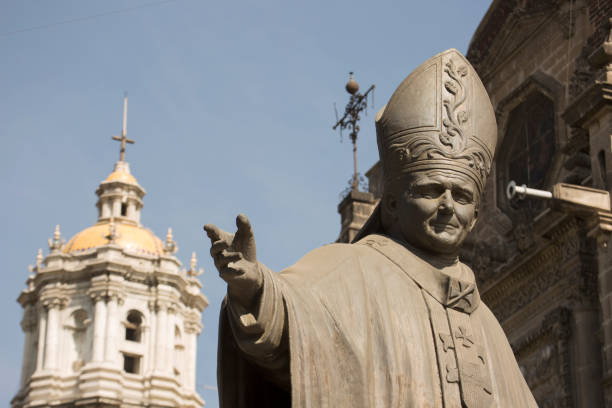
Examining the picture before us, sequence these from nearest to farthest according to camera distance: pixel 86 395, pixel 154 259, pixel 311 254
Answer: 1. pixel 311 254
2. pixel 86 395
3. pixel 154 259

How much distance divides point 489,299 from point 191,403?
Answer: 153ft

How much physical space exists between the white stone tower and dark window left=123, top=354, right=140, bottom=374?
2.0 inches

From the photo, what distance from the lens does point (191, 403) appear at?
6581cm

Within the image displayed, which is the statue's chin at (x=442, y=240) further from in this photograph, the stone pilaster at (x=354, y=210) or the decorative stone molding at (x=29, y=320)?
the decorative stone molding at (x=29, y=320)

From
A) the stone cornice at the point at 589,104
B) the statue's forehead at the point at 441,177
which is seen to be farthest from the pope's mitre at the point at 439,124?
the stone cornice at the point at 589,104

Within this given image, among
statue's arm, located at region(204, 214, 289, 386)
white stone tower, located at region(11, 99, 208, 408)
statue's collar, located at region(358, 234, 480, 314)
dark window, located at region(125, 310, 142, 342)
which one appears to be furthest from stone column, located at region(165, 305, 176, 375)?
statue's arm, located at region(204, 214, 289, 386)

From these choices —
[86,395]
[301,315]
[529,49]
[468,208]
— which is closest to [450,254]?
[468,208]

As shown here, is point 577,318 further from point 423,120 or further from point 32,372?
point 32,372

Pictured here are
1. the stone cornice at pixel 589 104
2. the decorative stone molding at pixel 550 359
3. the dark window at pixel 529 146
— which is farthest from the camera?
the dark window at pixel 529 146

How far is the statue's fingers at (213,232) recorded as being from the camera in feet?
16.3

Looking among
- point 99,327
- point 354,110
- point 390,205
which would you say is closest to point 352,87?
point 354,110

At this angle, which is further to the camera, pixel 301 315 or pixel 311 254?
pixel 311 254

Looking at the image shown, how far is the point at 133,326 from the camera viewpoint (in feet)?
213

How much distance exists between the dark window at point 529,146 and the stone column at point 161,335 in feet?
142
